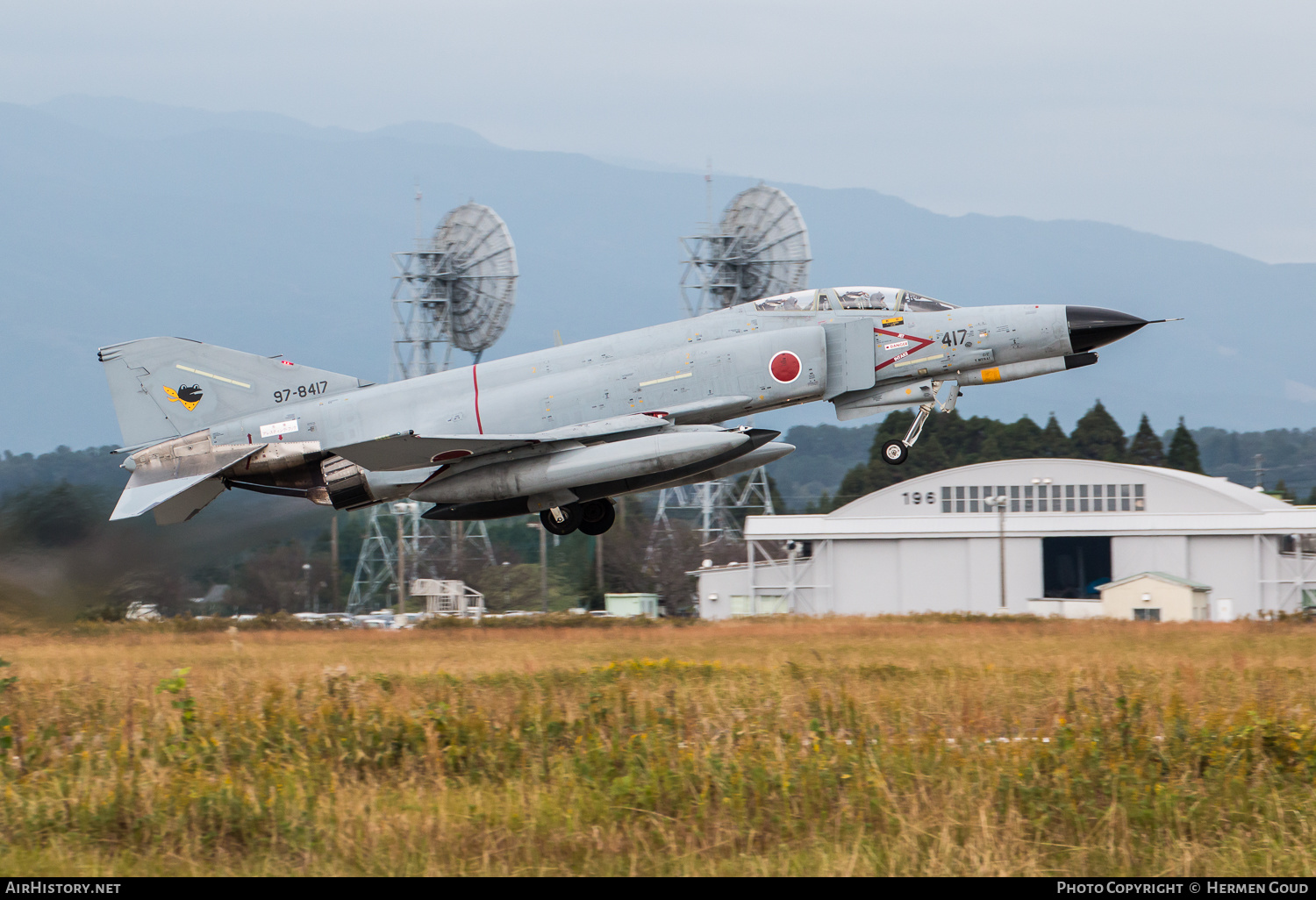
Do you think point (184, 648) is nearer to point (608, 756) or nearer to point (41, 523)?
point (41, 523)

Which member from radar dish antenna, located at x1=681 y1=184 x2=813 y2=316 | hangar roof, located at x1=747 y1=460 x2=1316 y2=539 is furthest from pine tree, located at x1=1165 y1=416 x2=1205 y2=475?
radar dish antenna, located at x1=681 y1=184 x2=813 y2=316

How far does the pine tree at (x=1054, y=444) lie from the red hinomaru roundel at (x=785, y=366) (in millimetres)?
69549

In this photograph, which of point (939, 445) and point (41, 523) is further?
point (939, 445)

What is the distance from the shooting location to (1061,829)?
7617 millimetres

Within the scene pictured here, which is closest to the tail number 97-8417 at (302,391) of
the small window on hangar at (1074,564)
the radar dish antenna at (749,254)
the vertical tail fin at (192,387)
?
the vertical tail fin at (192,387)

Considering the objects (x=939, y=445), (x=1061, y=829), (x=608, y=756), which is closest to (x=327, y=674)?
(x=608, y=756)

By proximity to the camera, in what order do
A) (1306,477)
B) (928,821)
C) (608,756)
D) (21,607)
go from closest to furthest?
(928,821), (608,756), (21,607), (1306,477)

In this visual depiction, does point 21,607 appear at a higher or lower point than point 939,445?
lower

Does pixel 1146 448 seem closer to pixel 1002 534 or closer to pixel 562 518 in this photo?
pixel 1002 534

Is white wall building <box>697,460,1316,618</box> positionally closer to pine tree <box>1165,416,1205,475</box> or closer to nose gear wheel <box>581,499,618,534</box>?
pine tree <box>1165,416,1205,475</box>

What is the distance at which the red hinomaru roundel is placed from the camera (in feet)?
54.6

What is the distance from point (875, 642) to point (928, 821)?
1106cm

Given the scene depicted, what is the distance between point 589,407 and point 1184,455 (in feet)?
240

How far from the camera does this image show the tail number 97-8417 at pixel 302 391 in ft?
59.7
